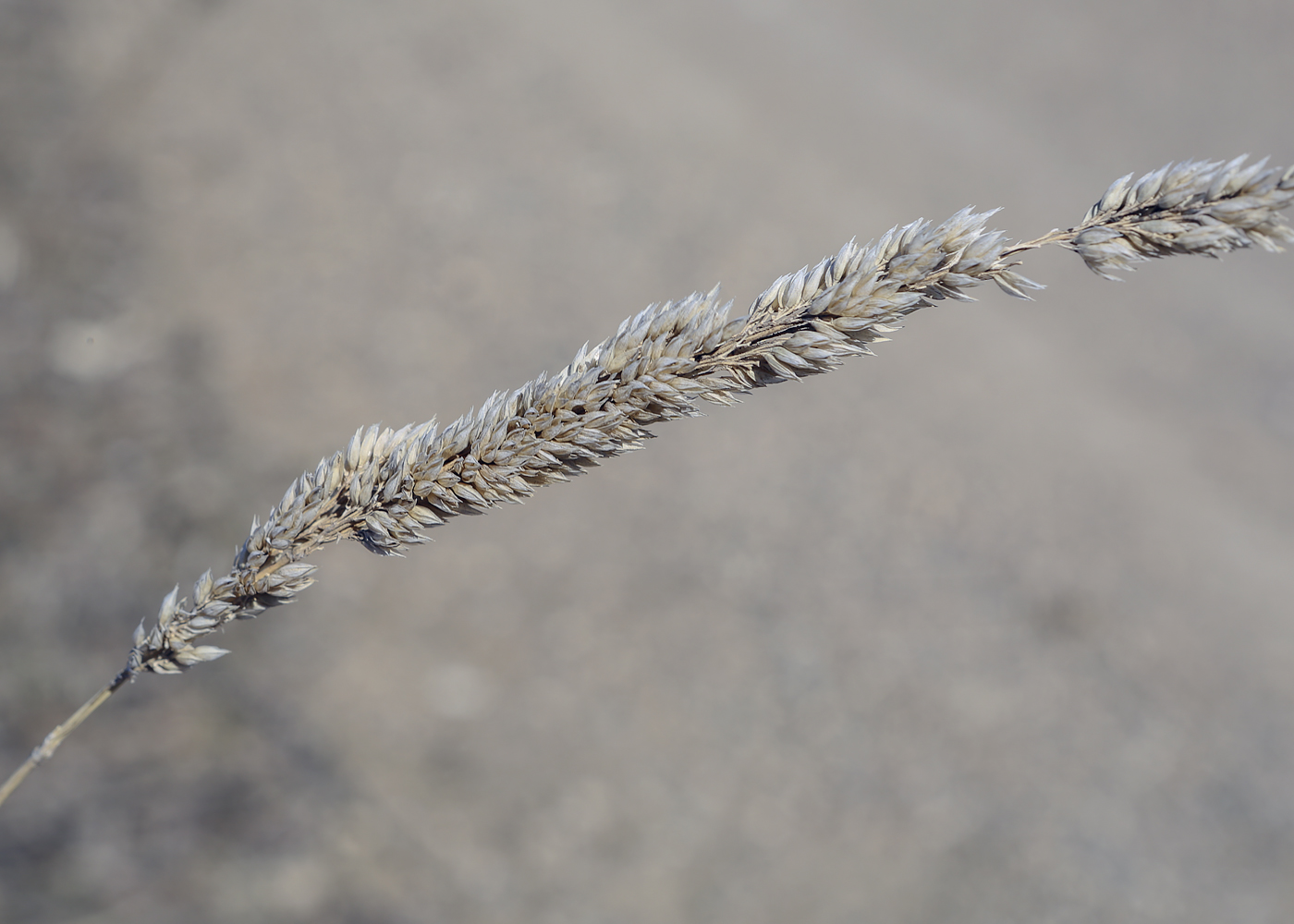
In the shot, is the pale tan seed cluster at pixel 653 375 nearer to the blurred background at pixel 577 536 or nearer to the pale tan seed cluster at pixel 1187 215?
the pale tan seed cluster at pixel 1187 215

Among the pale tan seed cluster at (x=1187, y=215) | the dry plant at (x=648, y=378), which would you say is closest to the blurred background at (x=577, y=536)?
the dry plant at (x=648, y=378)

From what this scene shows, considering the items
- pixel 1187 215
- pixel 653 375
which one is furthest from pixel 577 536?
pixel 1187 215

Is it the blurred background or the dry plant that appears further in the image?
the blurred background

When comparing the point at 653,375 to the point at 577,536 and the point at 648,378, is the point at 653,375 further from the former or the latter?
the point at 577,536

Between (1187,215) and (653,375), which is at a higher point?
(1187,215)

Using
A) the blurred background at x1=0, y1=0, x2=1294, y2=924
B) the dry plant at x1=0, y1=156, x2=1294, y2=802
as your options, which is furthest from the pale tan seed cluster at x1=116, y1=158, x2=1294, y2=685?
the blurred background at x1=0, y1=0, x2=1294, y2=924

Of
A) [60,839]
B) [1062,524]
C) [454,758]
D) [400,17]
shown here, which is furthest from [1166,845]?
[400,17]

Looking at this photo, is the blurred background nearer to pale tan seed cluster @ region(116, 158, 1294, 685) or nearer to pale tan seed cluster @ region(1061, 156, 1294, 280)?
pale tan seed cluster @ region(116, 158, 1294, 685)
